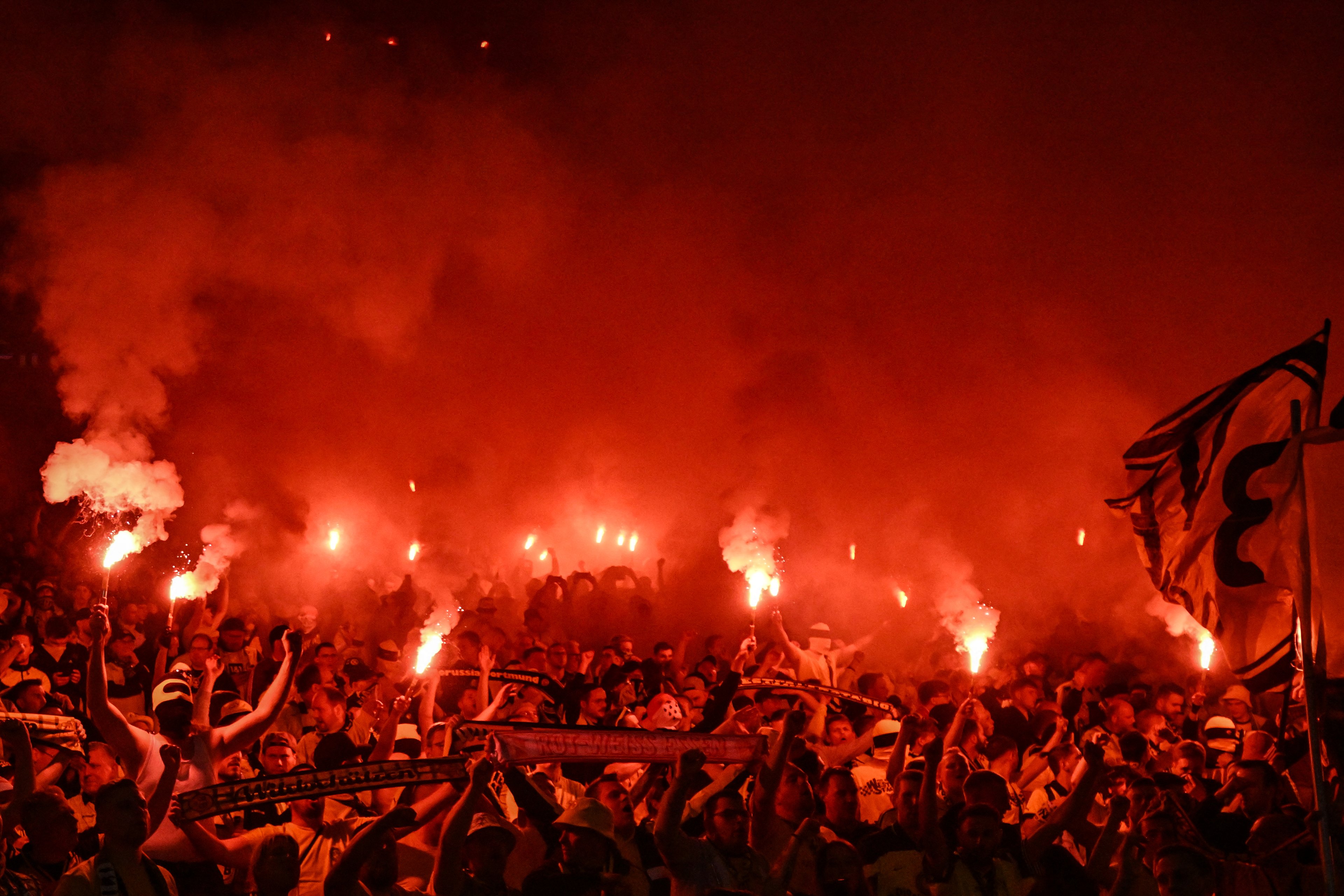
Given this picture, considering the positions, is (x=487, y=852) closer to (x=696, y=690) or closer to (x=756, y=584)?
(x=696, y=690)


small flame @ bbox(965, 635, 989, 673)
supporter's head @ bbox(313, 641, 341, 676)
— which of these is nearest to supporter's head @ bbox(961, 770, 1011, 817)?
small flame @ bbox(965, 635, 989, 673)

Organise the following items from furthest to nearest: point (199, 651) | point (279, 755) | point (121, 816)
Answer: point (199, 651), point (279, 755), point (121, 816)

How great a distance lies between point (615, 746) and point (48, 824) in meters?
2.02

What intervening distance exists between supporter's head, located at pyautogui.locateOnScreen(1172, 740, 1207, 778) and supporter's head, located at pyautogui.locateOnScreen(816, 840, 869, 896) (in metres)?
3.09

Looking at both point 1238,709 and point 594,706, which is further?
point 1238,709

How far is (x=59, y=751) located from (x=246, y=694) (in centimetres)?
201

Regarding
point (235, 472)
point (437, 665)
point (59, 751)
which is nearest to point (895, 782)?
point (437, 665)

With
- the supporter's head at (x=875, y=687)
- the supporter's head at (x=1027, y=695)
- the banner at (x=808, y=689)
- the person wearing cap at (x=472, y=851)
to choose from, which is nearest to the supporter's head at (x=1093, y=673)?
the supporter's head at (x=1027, y=695)

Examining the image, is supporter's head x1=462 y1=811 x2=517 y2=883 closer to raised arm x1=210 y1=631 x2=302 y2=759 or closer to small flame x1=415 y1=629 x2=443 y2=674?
raised arm x1=210 y1=631 x2=302 y2=759

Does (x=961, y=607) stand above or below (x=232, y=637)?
above

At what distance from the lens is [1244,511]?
554 cm

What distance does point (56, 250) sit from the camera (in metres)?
14.6

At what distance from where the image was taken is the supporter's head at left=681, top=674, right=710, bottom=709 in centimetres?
752

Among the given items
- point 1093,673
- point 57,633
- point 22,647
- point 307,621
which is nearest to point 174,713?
point 22,647
